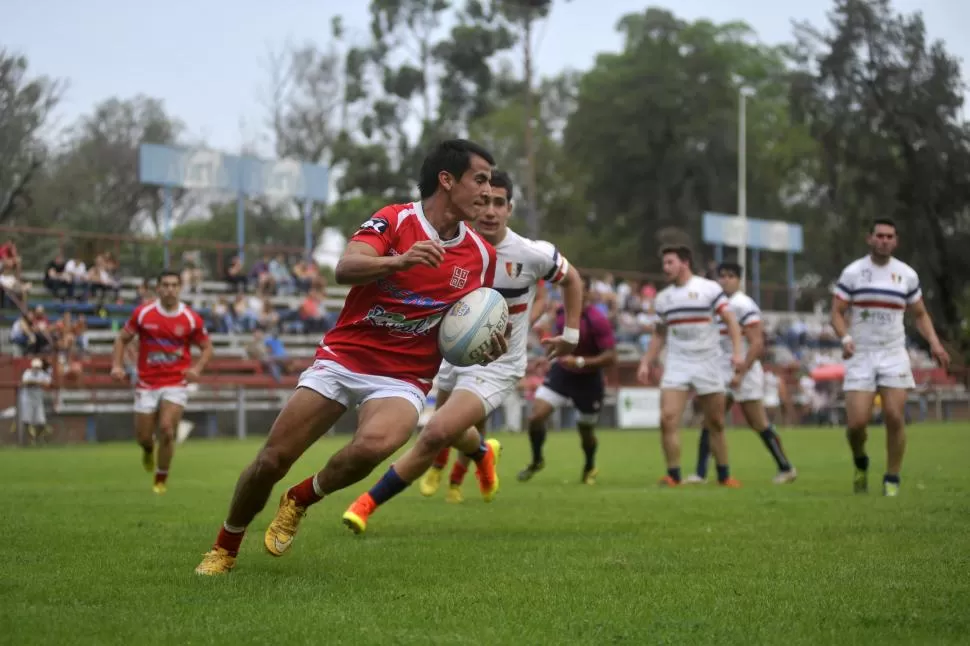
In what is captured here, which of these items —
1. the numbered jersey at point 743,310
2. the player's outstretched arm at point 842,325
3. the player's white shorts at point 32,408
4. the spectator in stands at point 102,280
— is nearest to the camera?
the player's outstretched arm at point 842,325

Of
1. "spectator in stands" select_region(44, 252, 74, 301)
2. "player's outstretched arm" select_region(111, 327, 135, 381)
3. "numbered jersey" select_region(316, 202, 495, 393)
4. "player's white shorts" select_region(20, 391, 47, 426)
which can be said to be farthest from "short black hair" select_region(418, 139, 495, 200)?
"spectator in stands" select_region(44, 252, 74, 301)

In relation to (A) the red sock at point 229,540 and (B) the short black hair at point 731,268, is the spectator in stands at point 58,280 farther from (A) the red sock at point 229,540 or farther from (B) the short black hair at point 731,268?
(A) the red sock at point 229,540

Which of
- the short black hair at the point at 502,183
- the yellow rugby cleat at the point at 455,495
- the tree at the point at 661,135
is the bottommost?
the yellow rugby cleat at the point at 455,495

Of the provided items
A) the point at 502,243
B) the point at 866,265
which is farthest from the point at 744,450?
the point at 502,243

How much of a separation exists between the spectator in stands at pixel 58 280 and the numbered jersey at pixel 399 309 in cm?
2433

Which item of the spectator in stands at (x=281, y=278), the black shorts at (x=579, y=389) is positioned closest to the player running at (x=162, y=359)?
the black shorts at (x=579, y=389)

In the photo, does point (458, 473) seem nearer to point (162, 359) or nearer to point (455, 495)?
point (455, 495)

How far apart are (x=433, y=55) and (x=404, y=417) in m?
47.0

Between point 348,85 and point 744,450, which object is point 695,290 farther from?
point 348,85

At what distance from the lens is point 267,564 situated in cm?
706

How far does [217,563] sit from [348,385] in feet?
3.78

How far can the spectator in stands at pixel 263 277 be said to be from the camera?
33.7 m

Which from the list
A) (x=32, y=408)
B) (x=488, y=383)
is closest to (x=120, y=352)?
(x=488, y=383)

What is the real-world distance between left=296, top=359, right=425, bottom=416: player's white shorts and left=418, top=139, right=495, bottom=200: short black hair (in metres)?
1.05
